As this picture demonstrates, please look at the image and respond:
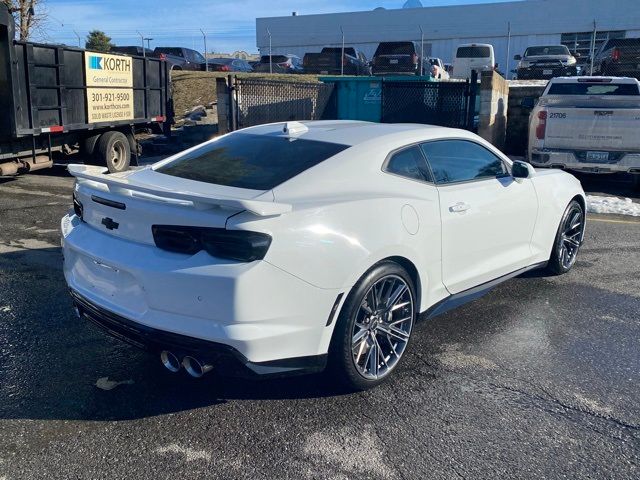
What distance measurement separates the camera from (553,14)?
154ft

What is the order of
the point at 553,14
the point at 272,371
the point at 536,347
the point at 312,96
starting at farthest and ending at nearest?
the point at 553,14 → the point at 312,96 → the point at 536,347 → the point at 272,371

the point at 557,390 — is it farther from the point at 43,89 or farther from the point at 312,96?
Answer: the point at 312,96

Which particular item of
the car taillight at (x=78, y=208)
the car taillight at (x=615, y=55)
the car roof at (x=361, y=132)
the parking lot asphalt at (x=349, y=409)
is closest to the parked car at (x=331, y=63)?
the car taillight at (x=615, y=55)

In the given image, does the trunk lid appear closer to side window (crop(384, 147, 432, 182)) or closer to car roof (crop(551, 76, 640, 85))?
side window (crop(384, 147, 432, 182))

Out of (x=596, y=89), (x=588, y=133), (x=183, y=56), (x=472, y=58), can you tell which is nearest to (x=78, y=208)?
(x=588, y=133)

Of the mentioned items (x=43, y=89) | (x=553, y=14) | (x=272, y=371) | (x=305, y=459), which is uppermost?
(x=553, y=14)

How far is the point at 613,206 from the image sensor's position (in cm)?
1012

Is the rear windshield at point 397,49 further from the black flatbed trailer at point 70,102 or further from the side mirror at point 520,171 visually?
the side mirror at point 520,171

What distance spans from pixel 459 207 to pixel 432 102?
1027 centimetres

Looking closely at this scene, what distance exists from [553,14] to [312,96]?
38.5 metres

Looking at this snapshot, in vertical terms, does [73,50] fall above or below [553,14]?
below

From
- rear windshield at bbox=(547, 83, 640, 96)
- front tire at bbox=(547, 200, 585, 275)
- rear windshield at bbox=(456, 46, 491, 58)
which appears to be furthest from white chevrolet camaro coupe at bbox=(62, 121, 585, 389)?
rear windshield at bbox=(456, 46, 491, 58)

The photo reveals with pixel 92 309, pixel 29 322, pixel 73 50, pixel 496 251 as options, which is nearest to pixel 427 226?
pixel 496 251

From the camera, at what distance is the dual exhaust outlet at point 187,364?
3.35 meters
